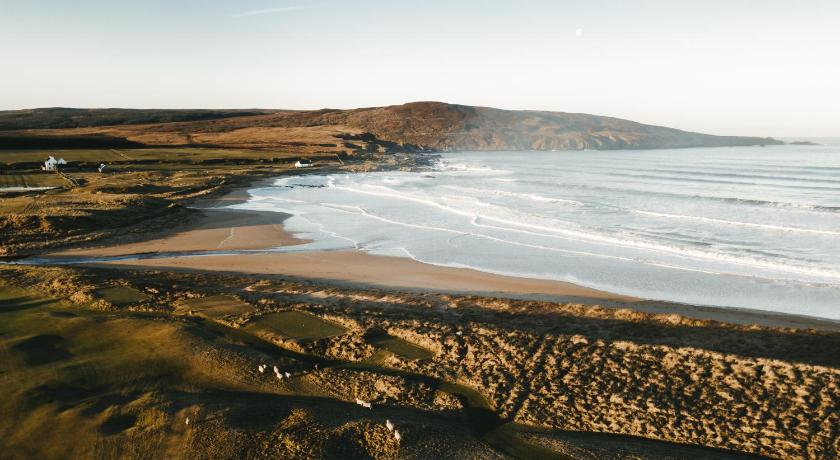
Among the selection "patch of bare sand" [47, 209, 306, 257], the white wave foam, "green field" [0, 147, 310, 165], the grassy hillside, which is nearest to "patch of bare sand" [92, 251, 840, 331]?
"patch of bare sand" [47, 209, 306, 257]

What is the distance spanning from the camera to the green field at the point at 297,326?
41.8 ft

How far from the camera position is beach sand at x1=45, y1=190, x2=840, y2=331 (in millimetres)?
15031

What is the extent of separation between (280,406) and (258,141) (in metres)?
118

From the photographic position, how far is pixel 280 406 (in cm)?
895

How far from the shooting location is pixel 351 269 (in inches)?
800

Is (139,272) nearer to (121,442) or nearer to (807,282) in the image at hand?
(121,442)

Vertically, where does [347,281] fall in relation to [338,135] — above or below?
below

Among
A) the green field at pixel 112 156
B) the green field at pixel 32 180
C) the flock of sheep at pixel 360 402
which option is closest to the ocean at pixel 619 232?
the flock of sheep at pixel 360 402

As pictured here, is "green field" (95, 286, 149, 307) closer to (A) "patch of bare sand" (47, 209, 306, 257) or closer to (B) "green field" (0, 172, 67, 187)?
(A) "patch of bare sand" (47, 209, 306, 257)

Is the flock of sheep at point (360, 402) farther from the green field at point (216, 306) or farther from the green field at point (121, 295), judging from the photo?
the green field at point (121, 295)

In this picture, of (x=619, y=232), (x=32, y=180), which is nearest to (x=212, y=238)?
(x=619, y=232)

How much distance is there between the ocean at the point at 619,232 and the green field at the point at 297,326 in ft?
27.7

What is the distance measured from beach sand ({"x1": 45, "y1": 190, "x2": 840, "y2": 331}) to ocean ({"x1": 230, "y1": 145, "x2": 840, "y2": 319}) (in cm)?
95

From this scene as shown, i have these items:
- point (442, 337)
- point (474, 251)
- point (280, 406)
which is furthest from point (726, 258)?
point (280, 406)
